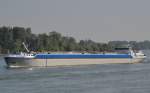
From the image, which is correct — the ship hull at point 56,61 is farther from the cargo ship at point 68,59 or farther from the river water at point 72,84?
the river water at point 72,84

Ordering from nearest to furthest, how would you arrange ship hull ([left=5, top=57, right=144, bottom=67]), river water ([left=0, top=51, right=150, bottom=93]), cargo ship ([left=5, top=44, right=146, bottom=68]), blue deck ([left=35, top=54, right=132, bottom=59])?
river water ([left=0, top=51, right=150, bottom=93]) → ship hull ([left=5, top=57, right=144, bottom=67]) → cargo ship ([left=5, top=44, right=146, bottom=68]) → blue deck ([left=35, top=54, right=132, bottom=59])

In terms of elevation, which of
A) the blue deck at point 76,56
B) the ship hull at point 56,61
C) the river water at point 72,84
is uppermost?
the blue deck at point 76,56

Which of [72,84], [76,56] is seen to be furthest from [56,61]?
[72,84]

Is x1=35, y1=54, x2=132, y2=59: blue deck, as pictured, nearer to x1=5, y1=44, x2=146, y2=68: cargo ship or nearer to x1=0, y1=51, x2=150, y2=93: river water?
x1=5, y1=44, x2=146, y2=68: cargo ship

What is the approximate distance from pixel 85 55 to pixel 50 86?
57.7 meters

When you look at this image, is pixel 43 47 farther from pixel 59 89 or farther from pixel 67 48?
pixel 59 89

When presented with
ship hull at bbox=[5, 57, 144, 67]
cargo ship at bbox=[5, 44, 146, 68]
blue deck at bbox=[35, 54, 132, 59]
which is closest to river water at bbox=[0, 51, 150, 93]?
ship hull at bbox=[5, 57, 144, 67]

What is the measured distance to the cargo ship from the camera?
105688mm

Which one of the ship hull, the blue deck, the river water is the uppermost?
the blue deck

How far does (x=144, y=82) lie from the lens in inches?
2645

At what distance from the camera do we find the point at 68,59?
379ft

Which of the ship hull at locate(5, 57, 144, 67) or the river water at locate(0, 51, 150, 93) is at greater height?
the ship hull at locate(5, 57, 144, 67)

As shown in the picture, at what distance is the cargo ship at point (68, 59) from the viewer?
347 ft

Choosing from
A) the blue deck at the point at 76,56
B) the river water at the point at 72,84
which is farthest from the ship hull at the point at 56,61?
the river water at the point at 72,84
